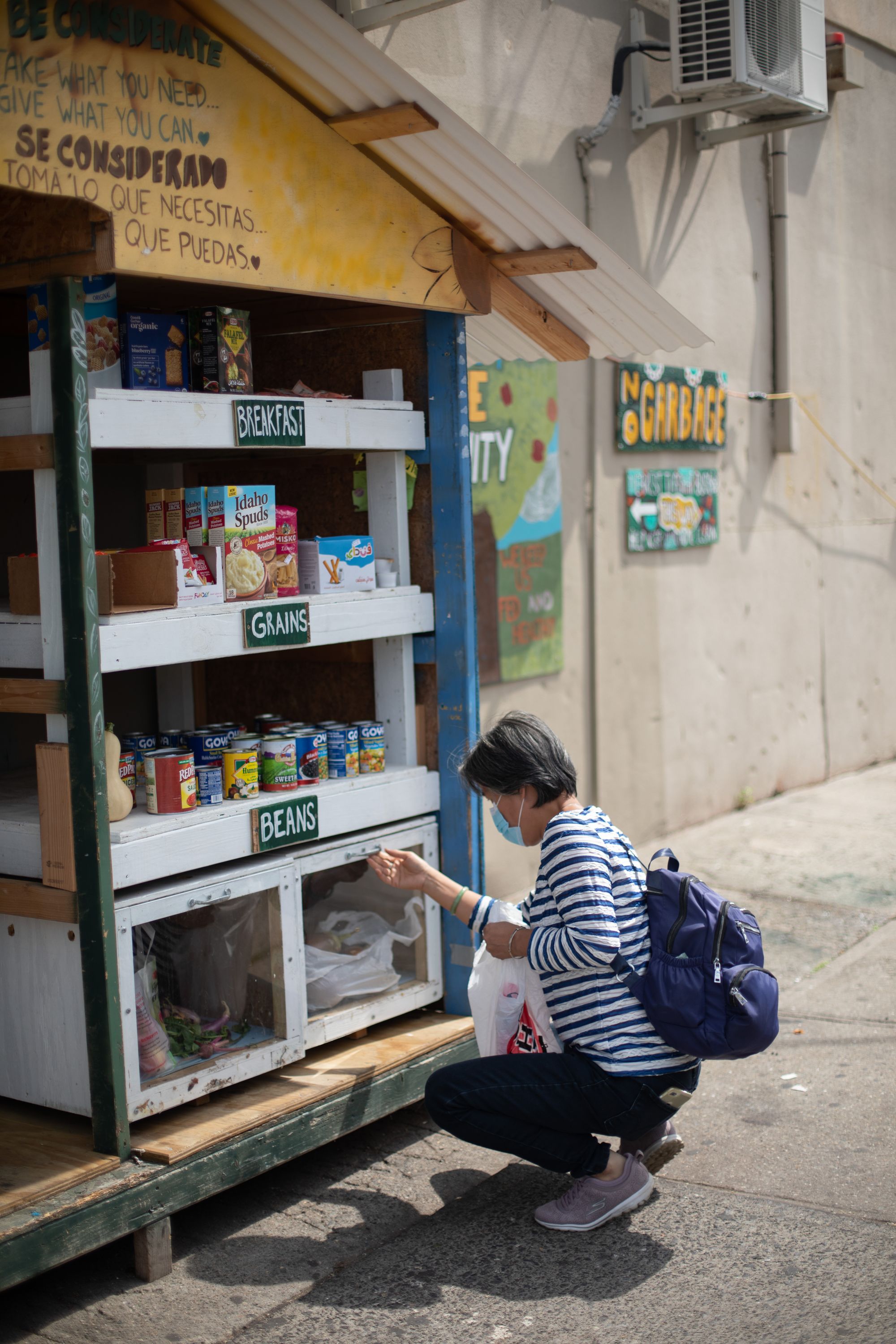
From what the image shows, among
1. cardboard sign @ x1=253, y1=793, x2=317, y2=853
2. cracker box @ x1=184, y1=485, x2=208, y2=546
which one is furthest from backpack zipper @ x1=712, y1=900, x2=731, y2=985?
cracker box @ x1=184, y1=485, x2=208, y2=546

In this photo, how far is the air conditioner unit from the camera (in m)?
6.62

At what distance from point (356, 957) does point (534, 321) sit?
205cm

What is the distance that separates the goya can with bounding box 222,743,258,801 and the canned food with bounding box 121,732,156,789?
0.65 ft

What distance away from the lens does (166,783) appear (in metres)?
3.45

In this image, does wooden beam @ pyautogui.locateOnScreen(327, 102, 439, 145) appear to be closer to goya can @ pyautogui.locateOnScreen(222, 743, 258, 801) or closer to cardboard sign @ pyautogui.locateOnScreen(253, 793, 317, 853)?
goya can @ pyautogui.locateOnScreen(222, 743, 258, 801)

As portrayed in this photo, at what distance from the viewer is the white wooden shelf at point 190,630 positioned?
323cm

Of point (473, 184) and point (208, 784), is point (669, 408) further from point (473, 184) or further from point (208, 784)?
point (208, 784)

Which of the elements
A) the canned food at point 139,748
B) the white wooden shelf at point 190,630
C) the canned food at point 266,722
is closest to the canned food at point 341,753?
the canned food at point 266,722

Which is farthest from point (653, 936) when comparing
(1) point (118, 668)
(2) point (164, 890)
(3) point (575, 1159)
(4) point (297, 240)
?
(4) point (297, 240)

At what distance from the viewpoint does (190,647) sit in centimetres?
339

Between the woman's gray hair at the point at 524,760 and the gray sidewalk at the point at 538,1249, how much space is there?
1130 mm

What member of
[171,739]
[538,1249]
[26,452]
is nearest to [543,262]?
[26,452]

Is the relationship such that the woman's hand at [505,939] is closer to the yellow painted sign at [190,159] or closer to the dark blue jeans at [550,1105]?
the dark blue jeans at [550,1105]

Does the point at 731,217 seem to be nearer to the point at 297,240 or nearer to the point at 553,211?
the point at 553,211
